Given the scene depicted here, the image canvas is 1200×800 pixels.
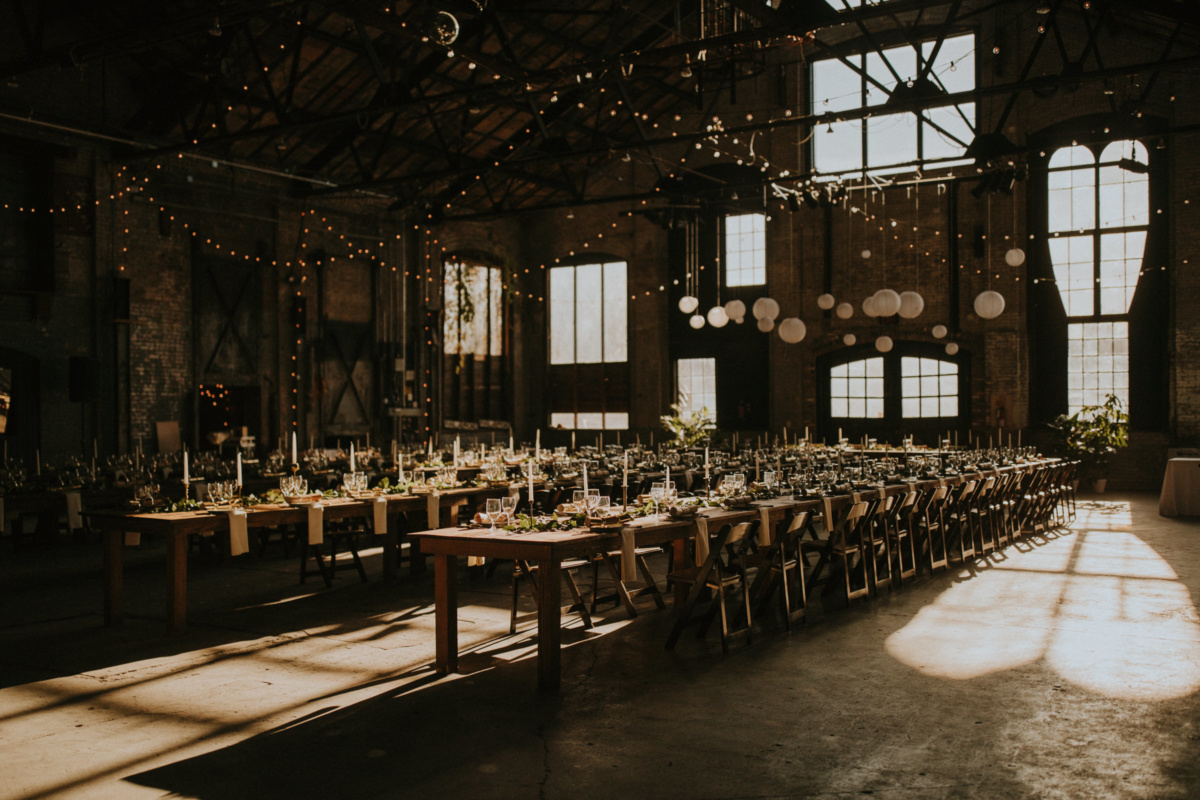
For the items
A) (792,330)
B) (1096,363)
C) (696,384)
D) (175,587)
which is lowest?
(175,587)

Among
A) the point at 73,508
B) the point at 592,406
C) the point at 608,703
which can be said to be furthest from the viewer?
the point at 592,406

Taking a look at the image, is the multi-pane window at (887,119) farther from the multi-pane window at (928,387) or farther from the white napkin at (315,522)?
the white napkin at (315,522)

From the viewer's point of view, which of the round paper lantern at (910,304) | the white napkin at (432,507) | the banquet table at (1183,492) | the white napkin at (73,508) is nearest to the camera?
the white napkin at (432,507)

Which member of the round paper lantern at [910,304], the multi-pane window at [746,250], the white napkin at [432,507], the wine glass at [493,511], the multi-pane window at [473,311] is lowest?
the white napkin at [432,507]

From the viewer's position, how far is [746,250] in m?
18.8

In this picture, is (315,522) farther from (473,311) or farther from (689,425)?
(473,311)

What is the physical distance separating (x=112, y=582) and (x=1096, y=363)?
603 inches

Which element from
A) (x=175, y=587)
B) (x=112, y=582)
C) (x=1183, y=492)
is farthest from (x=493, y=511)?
(x=1183, y=492)

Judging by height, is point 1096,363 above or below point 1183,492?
above

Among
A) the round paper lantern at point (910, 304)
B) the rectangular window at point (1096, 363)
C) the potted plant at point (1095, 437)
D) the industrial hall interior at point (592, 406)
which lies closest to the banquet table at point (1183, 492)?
the industrial hall interior at point (592, 406)

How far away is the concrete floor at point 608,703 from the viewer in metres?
3.57

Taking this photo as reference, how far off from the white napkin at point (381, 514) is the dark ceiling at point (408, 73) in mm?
4346

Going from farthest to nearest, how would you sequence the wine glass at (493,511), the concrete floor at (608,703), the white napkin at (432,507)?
the white napkin at (432,507), the wine glass at (493,511), the concrete floor at (608,703)

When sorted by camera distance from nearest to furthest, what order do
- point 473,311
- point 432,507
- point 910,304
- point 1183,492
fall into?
point 432,507 < point 910,304 < point 1183,492 < point 473,311
